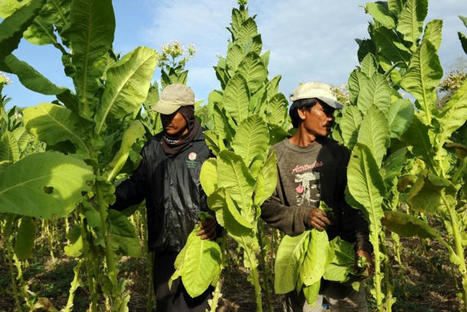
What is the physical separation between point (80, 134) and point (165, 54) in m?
3.88

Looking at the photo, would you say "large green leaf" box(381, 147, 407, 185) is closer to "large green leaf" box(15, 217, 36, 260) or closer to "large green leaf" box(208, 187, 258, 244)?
"large green leaf" box(208, 187, 258, 244)

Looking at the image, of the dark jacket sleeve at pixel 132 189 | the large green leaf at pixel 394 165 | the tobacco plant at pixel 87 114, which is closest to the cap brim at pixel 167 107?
the dark jacket sleeve at pixel 132 189

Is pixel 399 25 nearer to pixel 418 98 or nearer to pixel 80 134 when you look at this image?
pixel 418 98

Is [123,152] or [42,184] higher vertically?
[123,152]

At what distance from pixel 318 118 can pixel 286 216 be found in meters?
0.67

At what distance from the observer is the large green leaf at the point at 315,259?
216 cm

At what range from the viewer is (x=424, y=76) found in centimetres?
247

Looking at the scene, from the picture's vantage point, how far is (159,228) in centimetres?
275

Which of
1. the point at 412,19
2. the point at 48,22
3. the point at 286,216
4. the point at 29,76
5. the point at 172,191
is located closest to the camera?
the point at 29,76

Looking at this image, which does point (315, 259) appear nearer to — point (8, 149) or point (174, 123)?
point (174, 123)

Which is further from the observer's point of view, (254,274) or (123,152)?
(254,274)

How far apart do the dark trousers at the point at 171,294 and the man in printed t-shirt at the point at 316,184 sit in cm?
69

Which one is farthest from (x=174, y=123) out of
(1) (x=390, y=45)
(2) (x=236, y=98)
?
(1) (x=390, y=45)

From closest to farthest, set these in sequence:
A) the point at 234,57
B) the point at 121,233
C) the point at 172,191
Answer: the point at 121,233 < the point at 172,191 < the point at 234,57
